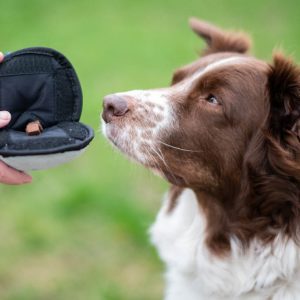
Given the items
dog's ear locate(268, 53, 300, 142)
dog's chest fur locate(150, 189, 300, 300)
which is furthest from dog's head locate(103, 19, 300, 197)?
dog's chest fur locate(150, 189, 300, 300)

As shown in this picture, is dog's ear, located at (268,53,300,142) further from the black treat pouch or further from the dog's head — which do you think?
the black treat pouch

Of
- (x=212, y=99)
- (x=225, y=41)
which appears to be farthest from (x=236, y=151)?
(x=225, y=41)

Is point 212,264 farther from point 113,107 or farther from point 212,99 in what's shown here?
point 113,107

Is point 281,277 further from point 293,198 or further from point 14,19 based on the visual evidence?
point 14,19

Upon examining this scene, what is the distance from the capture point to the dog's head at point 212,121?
357 cm

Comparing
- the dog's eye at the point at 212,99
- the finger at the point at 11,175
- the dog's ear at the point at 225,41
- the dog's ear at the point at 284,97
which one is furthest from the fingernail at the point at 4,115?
the dog's ear at the point at 225,41

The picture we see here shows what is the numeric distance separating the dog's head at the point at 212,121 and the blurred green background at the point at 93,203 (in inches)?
11.0

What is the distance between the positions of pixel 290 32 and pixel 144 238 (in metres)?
6.45

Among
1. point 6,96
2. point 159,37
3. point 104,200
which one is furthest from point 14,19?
point 6,96

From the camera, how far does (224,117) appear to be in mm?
3594

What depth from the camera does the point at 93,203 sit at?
6.26 metres

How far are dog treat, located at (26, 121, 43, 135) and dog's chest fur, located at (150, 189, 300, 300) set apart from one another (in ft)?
3.79

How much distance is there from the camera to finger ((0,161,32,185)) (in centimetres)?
345

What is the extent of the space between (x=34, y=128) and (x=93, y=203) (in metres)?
2.96
